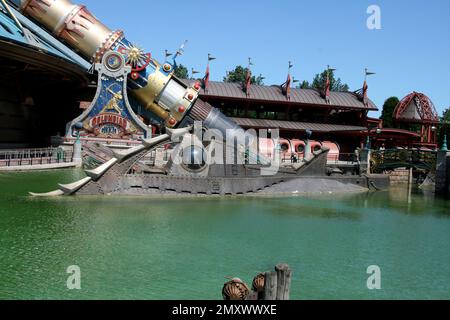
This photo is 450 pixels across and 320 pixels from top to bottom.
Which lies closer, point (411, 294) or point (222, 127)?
point (411, 294)

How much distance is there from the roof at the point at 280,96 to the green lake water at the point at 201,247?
30.0m

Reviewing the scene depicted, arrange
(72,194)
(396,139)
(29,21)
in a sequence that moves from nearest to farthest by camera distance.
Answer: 1. (72,194)
2. (29,21)
3. (396,139)

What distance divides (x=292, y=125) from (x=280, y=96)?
3.96 m

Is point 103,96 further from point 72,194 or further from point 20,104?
point 72,194

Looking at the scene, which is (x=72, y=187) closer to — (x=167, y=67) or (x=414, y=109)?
(x=167, y=67)

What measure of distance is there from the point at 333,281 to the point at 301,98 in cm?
4345

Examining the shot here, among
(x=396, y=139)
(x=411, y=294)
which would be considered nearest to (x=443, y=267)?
(x=411, y=294)

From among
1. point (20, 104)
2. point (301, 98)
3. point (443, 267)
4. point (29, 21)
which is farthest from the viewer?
point (301, 98)

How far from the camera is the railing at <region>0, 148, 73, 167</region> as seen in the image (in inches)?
1075

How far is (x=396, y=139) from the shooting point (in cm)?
4900

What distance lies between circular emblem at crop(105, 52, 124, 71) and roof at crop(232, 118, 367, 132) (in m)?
17.0

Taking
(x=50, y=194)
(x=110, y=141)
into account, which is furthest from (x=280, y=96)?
(x=50, y=194)

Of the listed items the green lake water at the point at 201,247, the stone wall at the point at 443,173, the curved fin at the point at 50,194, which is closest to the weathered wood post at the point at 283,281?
the green lake water at the point at 201,247

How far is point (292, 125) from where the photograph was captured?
50.2 m
